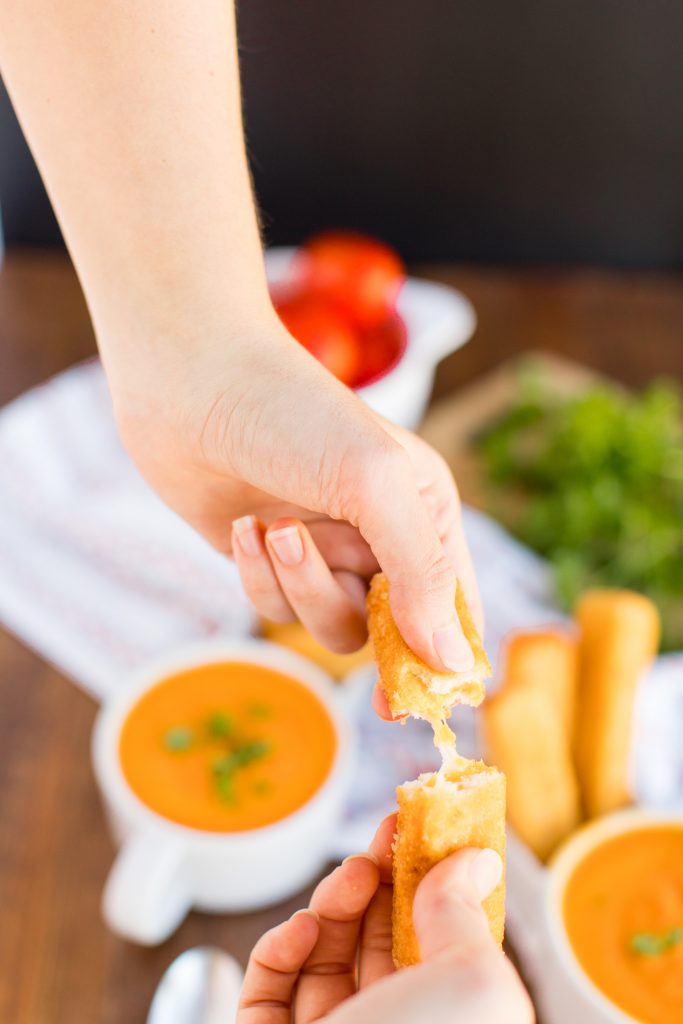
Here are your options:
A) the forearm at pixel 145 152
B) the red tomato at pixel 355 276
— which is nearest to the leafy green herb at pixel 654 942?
the forearm at pixel 145 152

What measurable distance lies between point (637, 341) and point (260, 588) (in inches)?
44.4

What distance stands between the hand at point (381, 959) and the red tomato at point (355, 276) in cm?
81

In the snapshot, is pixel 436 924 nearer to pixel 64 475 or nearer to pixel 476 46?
pixel 64 475

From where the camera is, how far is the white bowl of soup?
918 millimetres

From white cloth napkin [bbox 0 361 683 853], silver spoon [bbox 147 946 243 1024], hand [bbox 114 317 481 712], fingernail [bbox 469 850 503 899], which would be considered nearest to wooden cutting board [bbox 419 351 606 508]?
white cloth napkin [bbox 0 361 683 853]

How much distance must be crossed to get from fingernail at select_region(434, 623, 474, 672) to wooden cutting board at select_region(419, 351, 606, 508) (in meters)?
0.76

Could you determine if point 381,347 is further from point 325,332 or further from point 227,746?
point 227,746

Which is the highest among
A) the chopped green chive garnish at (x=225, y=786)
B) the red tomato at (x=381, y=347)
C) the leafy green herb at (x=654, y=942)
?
the red tomato at (x=381, y=347)

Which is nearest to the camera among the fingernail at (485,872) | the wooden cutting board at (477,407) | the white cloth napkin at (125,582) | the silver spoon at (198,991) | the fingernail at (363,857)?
the fingernail at (485,872)

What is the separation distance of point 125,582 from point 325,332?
37cm

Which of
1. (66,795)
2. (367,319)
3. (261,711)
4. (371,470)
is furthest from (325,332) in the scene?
(371,470)

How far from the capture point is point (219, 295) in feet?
2.60

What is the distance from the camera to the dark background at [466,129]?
5.88ft

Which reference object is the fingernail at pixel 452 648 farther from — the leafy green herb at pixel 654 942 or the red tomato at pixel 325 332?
the red tomato at pixel 325 332
